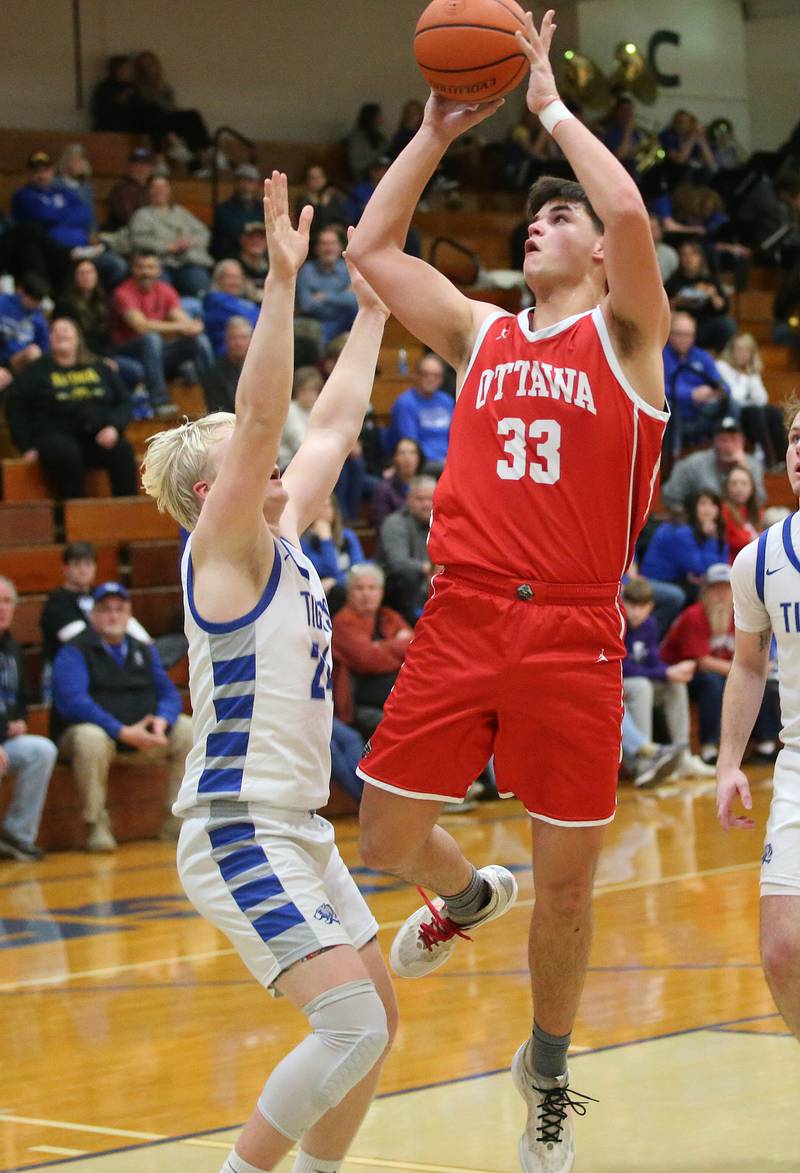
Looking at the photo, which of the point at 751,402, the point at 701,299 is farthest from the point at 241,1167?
the point at 701,299

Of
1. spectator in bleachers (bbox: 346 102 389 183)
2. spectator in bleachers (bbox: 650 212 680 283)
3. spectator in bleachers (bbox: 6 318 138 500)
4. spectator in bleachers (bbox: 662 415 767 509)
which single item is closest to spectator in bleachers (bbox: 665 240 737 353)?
spectator in bleachers (bbox: 650 212 680 283)

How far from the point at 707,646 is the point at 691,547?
2.74ft

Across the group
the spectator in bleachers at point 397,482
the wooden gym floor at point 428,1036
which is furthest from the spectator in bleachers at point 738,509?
the wooden gym floor at point 428,1036

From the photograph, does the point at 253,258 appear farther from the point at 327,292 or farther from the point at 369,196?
the point at 369,196

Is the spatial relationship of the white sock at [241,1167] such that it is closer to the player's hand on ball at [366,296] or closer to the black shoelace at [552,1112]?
the black shoelace at [552,1112]

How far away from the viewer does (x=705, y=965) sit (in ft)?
21.9

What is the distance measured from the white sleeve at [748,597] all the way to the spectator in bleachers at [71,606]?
6.33 m

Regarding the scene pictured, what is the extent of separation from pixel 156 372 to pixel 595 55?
944 cm

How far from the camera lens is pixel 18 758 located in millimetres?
9500

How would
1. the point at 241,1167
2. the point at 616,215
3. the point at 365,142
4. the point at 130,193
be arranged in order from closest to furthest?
the point at 241,1167, the point at 616,215, the point at 130,193, the point at 365,142

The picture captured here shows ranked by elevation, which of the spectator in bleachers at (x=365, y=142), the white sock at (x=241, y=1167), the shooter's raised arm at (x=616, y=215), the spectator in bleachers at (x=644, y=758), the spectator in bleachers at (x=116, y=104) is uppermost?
the shooter's raised arm at (x=616, y=215)

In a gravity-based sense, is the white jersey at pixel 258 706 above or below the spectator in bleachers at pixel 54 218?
above

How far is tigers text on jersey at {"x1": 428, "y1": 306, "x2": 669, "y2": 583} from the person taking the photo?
14.2ft

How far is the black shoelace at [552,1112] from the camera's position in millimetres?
4363
